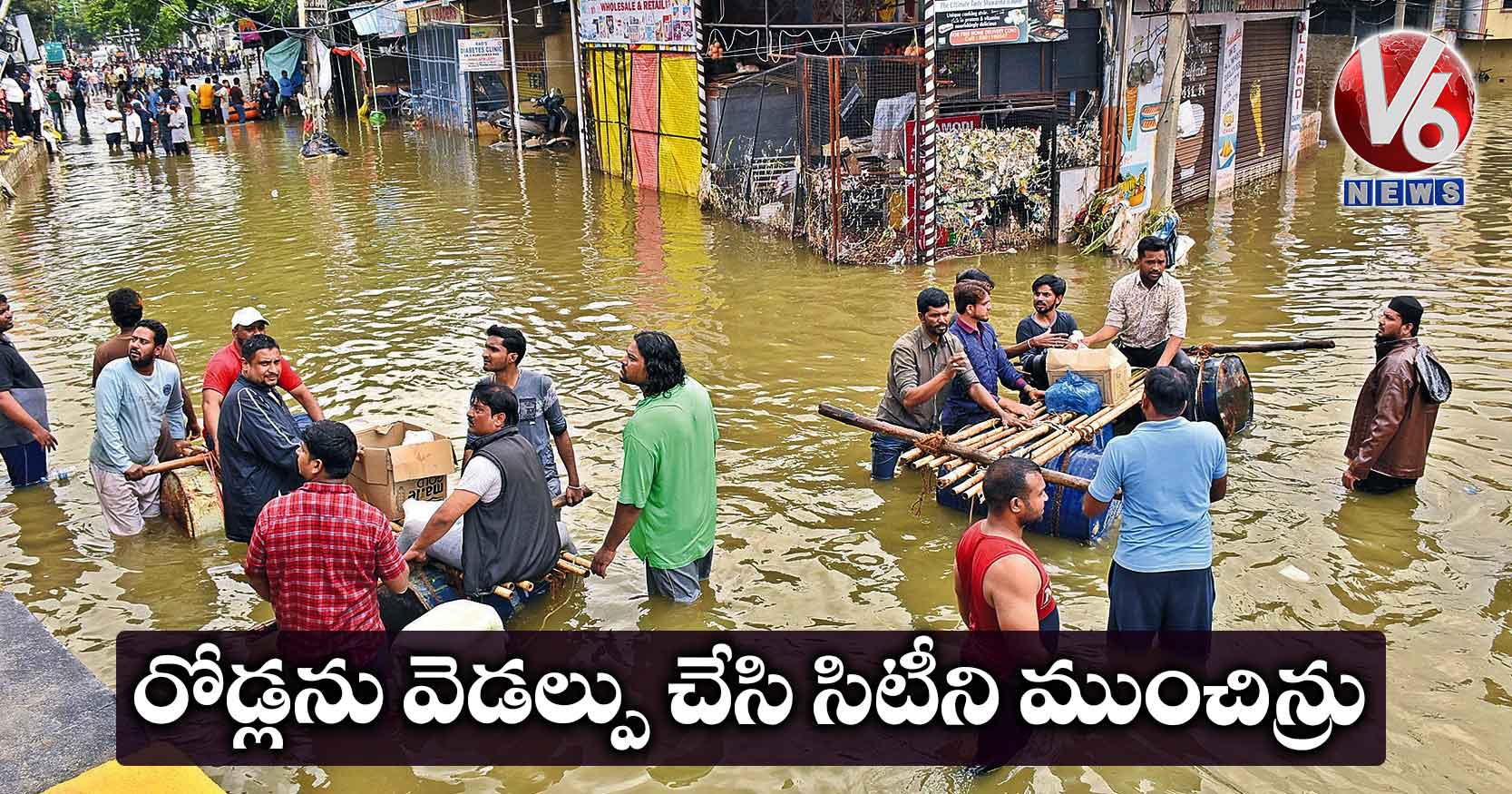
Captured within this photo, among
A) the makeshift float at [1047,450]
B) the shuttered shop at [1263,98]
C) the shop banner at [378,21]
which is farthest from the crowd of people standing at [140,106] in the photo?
the makeshift float at [1047,450]

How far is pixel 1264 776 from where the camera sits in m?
4.86

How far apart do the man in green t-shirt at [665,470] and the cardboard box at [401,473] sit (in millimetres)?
1106

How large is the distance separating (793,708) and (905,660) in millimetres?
616

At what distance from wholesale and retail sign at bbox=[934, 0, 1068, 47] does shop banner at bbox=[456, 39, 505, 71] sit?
15.0m

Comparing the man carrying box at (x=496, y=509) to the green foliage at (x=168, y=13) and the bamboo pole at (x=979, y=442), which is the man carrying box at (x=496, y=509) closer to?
the bamboo pole at (x=979, y=442)

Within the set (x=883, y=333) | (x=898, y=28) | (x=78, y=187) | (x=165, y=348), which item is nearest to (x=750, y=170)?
(x=898, y=28)

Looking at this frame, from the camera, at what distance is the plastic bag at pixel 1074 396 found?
7.37 m

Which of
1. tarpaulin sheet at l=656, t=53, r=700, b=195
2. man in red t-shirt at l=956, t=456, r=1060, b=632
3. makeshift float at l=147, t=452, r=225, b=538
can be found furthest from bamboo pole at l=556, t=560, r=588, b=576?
tarpaulin sheet at l=656, t=53, r=700, b=195

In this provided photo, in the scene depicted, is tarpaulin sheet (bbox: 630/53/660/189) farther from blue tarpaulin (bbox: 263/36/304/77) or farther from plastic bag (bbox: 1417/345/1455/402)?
blue tarpaulin (bbox: 263/36/304/77)

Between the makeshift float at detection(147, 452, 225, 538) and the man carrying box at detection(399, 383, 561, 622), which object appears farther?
the makeshift float at detection(147, 452, 225, 538)

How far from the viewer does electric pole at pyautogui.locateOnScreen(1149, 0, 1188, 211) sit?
52.5 feet

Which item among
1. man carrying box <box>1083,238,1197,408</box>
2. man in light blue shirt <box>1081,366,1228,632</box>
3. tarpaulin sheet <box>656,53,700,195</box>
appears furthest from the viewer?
tarpaulin sheet <box>656,53,700,195</box>

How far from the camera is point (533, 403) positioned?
6.36 m

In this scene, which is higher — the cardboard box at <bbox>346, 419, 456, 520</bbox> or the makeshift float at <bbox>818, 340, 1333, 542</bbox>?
the cardboard box at <bbox>346, 419, 456, 520</bbox>
